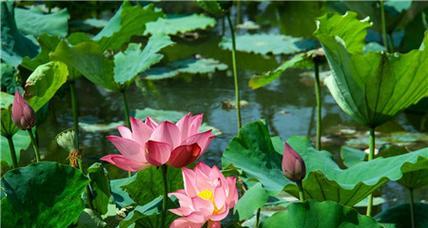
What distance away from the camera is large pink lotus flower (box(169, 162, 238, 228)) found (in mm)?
1221

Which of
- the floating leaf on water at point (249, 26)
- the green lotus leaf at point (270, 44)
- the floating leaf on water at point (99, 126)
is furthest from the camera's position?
the floating leaf on water at point (249, 26)

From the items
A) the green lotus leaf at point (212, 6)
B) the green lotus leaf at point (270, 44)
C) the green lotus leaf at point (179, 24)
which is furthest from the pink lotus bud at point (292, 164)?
the green lotus leaf at point (179, 24)

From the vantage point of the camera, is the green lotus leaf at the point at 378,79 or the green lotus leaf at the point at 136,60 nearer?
the green lotus leaf at the point at 378,79

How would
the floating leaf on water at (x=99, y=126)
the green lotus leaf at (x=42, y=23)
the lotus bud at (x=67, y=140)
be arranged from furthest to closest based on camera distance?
the green lotus leaf at (x=42, y=23) → the floating leaf on water at (x=99, y=126) → the lotus bud at (x=67, y=140)

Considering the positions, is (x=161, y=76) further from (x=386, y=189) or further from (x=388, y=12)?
(x=386, y=189)

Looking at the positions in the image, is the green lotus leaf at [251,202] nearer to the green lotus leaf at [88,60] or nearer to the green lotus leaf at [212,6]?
the green lotus leaf at [88,60]

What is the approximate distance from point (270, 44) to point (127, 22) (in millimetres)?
1450

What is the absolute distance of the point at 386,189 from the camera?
236 centimetres

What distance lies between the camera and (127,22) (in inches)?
102

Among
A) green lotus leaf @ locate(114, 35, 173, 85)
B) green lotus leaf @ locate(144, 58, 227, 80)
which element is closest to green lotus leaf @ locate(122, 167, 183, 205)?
green lotus leaf @ locate(114, 35, 173, 85)

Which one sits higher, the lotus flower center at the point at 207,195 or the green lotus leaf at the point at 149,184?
the lotus flower center at the point at 207,195

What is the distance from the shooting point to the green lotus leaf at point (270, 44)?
383 centimetres

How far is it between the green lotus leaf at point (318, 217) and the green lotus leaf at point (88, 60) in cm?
89

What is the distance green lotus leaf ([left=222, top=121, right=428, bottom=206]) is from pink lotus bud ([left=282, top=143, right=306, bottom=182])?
166mm
